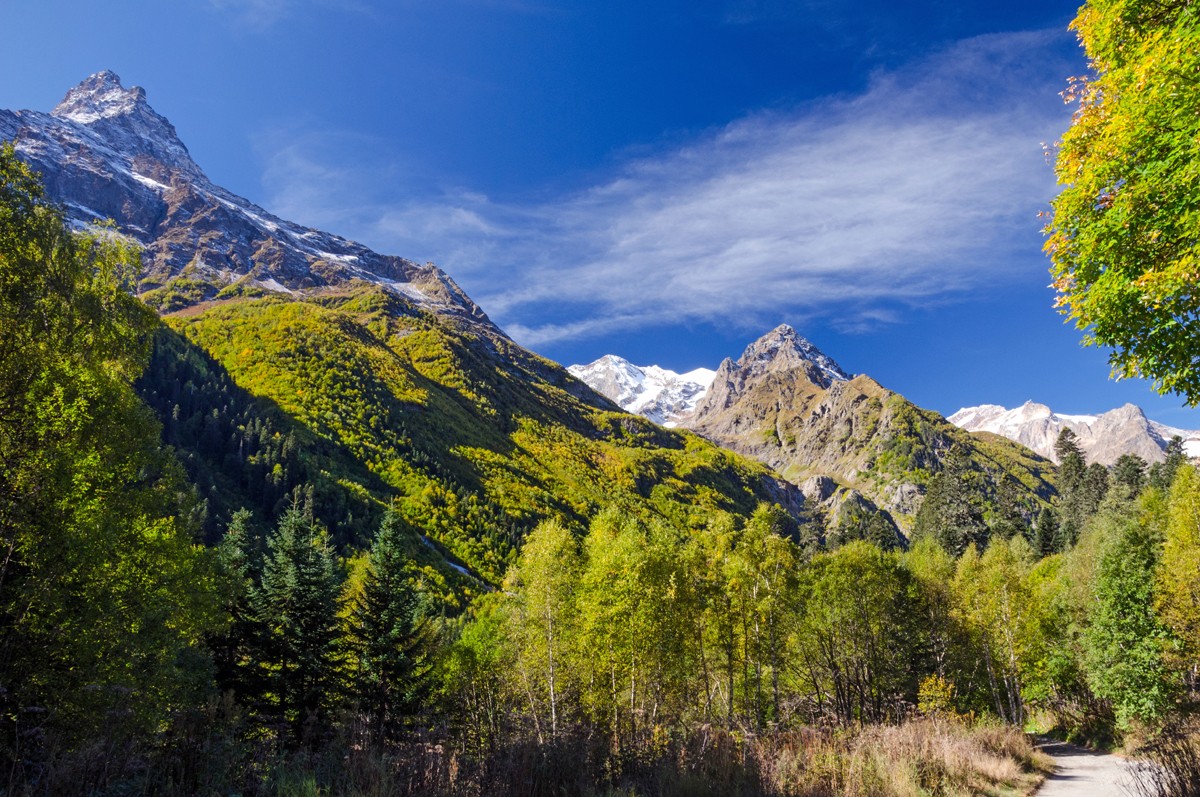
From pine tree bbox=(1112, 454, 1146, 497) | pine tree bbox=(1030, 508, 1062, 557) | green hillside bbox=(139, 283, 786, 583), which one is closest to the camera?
pine tree bbox=(1030, 508, 1062, 557)

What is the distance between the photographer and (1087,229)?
7.85 metres

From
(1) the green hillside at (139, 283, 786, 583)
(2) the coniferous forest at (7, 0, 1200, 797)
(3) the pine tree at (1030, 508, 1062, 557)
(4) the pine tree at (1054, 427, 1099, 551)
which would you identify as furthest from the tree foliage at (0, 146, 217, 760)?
(3) the pine tree at (1030, 508, 1062, 557)

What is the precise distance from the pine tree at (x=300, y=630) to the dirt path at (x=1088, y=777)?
1085 inches

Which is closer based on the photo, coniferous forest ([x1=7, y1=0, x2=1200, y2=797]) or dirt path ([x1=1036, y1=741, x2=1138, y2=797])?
coniferous forest ([x1=7, y1=0, x2=1200, y2=797])

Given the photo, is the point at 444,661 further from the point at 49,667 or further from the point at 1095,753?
the point at 1095,753

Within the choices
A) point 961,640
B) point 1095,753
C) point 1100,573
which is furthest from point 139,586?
point 961,640

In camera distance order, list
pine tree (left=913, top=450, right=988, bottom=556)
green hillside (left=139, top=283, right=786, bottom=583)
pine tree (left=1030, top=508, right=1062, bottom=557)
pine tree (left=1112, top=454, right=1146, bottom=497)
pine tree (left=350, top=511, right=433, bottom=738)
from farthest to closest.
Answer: green hillside (left=139, top=283, right=786, bottom=583) → pine tree (left=913, top=450, right=988, bottom=556) → pine tree (left=1112, top=454, right=1146, bottom=497) → pine tree (left=1030, top=508, right=1062, bottom=557) → pine tree (left=350, top=511, right=433, bottom=738)

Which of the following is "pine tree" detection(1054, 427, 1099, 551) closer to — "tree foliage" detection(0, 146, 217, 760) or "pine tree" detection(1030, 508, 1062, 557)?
"pine tree" detection(1030, 508, 1062, 557)

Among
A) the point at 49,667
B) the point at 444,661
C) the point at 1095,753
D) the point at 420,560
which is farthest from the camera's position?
the point at 420,560

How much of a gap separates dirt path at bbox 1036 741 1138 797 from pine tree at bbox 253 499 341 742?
27.6m

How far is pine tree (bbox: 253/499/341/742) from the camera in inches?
1056

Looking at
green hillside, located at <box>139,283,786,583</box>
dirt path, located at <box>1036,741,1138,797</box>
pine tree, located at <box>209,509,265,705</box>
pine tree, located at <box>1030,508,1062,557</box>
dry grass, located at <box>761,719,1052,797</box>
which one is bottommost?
dirt path, located at <box>1036,741,1138,797</box>

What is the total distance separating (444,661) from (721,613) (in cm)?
1941

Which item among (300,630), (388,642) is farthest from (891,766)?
(300,630)
